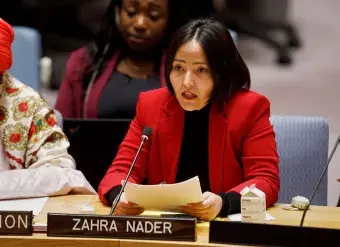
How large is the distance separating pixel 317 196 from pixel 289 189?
122 mm

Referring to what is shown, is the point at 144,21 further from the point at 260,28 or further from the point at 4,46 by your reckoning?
the point at 260,28

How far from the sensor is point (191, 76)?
301 centimetres

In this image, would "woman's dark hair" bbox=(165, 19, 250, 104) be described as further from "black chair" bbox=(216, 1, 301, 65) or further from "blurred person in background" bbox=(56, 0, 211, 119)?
"black chair" bbox=(216, 1, 301, 65)

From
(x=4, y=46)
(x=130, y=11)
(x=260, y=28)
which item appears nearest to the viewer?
(x=4, y=46)

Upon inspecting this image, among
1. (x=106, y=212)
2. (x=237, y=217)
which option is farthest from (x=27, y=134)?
(x=237, y=217)

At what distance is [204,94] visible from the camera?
10.1 feet

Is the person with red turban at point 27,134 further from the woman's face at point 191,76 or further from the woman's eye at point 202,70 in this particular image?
the woman's eye at point 202,70

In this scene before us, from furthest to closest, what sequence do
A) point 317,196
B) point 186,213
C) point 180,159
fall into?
point 317,196
point 180,159
point 186,213

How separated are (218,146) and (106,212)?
1.64 ft

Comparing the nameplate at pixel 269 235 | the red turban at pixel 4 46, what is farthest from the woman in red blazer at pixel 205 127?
the red turban at pixel 4 46

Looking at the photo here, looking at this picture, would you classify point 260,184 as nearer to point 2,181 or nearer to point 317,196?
point 317,196

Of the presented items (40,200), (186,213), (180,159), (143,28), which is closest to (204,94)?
(180,159)

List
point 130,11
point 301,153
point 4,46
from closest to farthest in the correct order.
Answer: point 4,46, point 301,153, point 130,11

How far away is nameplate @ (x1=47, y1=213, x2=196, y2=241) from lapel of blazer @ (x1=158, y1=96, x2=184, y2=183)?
0.65m
